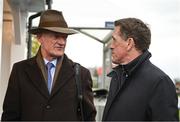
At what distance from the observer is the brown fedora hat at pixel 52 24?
4453mm

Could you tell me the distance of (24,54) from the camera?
1148cm

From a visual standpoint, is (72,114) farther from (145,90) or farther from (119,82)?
(145,90)

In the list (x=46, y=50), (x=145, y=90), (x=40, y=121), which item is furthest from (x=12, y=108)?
(x=145, y=90)

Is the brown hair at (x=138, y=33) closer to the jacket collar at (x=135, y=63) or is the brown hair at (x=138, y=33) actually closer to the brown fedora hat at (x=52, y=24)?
the jacket collar at (x=135, y=63)

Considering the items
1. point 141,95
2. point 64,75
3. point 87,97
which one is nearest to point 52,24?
point 64,75

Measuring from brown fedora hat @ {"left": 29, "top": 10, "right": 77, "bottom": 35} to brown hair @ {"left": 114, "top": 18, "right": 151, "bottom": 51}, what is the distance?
69cm

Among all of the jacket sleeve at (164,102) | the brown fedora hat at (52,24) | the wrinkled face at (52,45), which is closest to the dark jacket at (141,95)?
the jacket sleeve at (164,102)

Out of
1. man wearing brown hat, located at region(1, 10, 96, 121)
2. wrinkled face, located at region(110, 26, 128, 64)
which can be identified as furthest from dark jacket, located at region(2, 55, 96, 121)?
wrinkled face, located at region(110, 26, 128, 64)

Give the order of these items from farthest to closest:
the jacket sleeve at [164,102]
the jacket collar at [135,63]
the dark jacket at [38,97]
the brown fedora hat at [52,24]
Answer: the brown fedora hat at [52,24], the dark jacket at [38,97], the jacket collar at [135,63], the jacket sleeve at [164,102]

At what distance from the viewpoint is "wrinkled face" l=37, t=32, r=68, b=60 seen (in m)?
4.38

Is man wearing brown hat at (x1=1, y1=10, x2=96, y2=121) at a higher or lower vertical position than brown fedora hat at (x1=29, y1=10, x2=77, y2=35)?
lower

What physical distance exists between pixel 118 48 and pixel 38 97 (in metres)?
0.84

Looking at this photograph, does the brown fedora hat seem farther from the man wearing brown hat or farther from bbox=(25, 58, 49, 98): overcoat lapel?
bbox=(25, 58, 49, 98): overcoat lapel

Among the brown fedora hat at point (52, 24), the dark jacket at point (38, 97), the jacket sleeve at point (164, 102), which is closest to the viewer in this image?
the jacket sleeve at point (164, 102)
